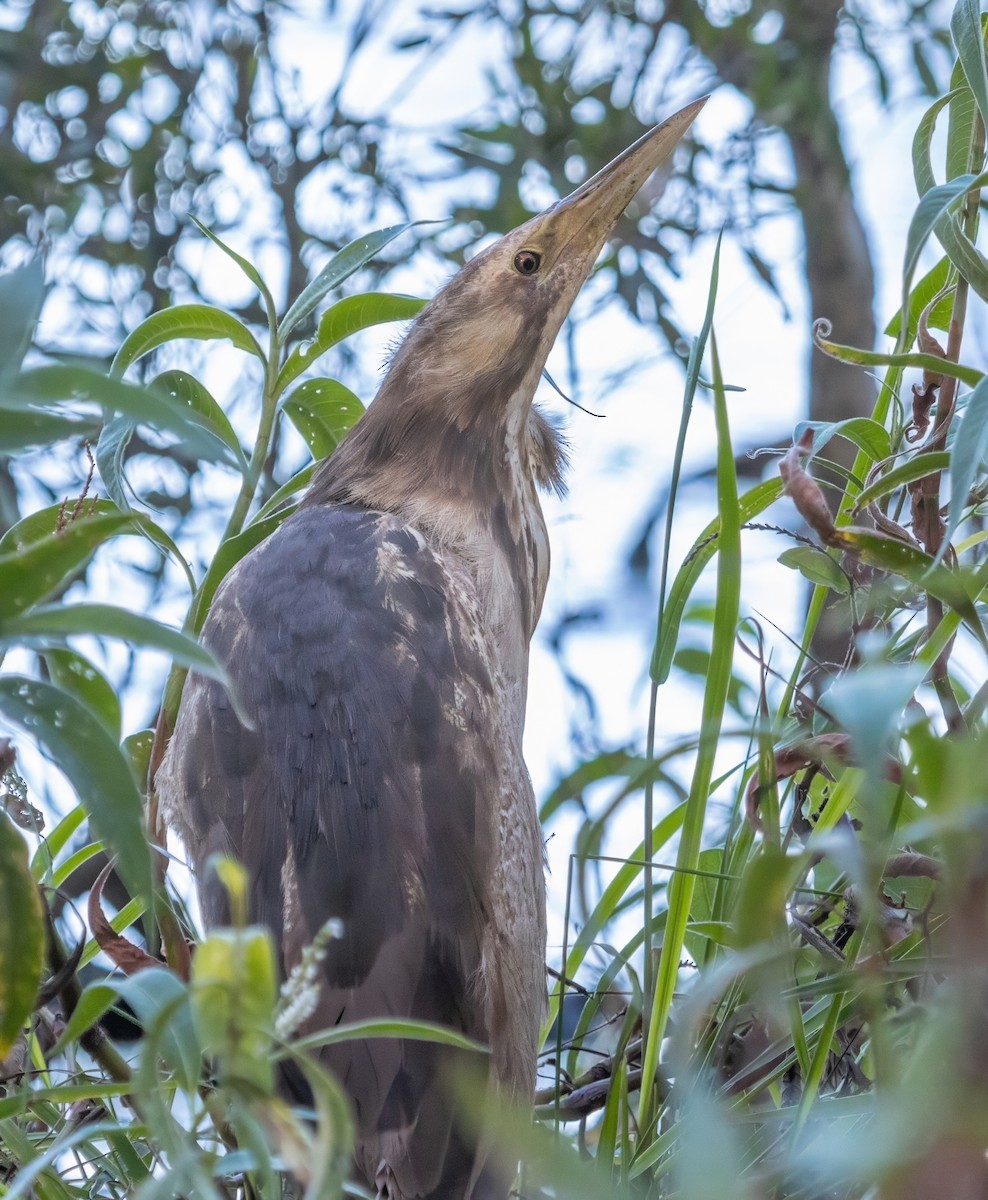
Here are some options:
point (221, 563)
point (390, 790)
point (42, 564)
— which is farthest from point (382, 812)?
point (42, 564)

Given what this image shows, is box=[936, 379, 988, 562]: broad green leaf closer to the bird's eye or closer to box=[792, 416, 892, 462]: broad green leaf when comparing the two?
box=[792, 416, 892, 462]: broad green leaf

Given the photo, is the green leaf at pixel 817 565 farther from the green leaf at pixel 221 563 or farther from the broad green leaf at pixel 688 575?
the green leaf at pixel 221 563

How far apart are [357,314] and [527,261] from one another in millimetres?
475

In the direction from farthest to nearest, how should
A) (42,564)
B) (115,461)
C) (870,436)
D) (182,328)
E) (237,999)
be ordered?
(182,328), (115,461), (870,436), (42,564), (237,999)

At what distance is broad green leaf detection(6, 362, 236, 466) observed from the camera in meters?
0.67

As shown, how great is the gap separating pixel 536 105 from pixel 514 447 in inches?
61.1

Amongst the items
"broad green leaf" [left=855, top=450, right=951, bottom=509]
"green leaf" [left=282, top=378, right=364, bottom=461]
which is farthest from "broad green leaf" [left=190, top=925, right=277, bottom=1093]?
"green leaf" [left=282, top=378, right=364, bottom=461]

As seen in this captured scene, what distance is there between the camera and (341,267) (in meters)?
1.34

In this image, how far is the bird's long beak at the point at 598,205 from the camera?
1777mm

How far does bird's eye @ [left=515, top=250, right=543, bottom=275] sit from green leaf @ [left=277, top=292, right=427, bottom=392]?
440mm

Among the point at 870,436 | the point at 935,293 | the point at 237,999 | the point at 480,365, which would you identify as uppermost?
the point at 480,365

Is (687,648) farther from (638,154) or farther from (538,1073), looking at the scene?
(638,154)

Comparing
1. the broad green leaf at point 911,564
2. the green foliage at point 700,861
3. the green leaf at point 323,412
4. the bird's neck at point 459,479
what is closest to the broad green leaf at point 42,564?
the green foliage at point 700,861

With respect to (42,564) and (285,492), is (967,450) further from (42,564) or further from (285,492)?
(285,492)
